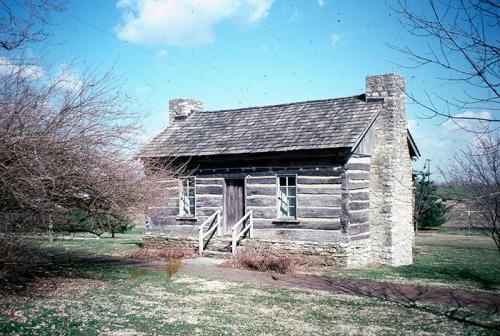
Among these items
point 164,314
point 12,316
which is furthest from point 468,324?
point 12,316

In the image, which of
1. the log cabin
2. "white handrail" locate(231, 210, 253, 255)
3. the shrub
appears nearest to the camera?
the log cabin

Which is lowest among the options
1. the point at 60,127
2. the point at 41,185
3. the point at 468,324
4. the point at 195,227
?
the point at 468,324

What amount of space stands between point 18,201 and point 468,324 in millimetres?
8352

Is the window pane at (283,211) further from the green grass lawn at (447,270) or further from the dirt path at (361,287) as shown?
the dirt path at (361,287)

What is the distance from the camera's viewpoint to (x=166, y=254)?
58.5ft

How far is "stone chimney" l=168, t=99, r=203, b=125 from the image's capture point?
Result: 22516mm

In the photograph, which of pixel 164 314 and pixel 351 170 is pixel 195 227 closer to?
pixel 351 170

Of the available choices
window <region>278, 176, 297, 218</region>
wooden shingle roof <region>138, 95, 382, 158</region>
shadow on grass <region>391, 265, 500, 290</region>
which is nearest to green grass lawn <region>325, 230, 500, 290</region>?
shadow on grass <region>391, 265, 500, 290</region>

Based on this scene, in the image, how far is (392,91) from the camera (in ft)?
57.4

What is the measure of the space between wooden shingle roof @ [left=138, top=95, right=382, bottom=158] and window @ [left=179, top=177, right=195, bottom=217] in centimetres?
136

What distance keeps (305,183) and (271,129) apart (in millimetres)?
2900

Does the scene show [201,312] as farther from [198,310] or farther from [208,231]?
[208,231]

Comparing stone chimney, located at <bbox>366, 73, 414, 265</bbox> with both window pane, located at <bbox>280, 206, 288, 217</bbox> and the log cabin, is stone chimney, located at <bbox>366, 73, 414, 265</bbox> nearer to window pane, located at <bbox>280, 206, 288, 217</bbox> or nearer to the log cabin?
the log cabin

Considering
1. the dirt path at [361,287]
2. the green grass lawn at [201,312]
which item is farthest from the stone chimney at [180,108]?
the green grass lawn at [201,312]
